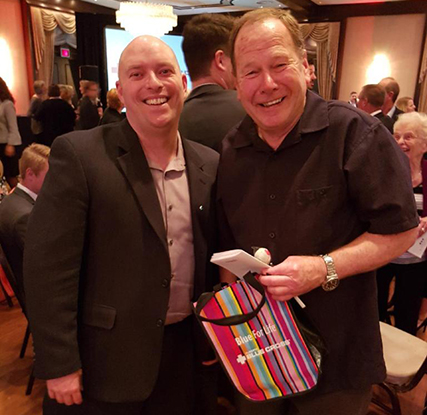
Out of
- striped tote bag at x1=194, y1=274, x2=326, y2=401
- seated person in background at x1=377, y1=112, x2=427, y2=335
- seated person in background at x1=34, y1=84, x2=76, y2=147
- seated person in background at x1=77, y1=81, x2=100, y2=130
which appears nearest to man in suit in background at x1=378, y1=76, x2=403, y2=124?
seated person in background at x1=377, y1=112, x2=427, y2=335

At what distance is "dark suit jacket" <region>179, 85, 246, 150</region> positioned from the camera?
185cm

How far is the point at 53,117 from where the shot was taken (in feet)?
18.3

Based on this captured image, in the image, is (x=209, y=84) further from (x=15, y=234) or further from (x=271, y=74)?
(x=15, y=234)

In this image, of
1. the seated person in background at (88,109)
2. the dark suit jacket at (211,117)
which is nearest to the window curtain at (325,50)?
the seated person in background at (88,109)

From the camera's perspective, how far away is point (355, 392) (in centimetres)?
122

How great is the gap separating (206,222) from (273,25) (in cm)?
66

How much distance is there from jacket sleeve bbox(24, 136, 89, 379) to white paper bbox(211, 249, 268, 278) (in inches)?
19.2

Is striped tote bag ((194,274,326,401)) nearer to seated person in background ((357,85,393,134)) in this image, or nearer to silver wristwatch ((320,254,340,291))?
silver wristwatch ((320,254,340,291))

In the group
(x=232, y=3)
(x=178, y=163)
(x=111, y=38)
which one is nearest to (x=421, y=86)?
(x=232, y=3)

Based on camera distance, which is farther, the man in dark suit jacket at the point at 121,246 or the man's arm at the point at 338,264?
the man in dark suit jacket at the point at 121,246

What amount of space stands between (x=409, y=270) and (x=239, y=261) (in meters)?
1.86

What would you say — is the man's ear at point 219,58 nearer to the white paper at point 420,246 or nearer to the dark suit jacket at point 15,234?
the dark suit jacket at point 15,234

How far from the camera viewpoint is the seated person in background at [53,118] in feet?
18.3

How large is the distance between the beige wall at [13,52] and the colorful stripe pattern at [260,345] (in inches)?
311
